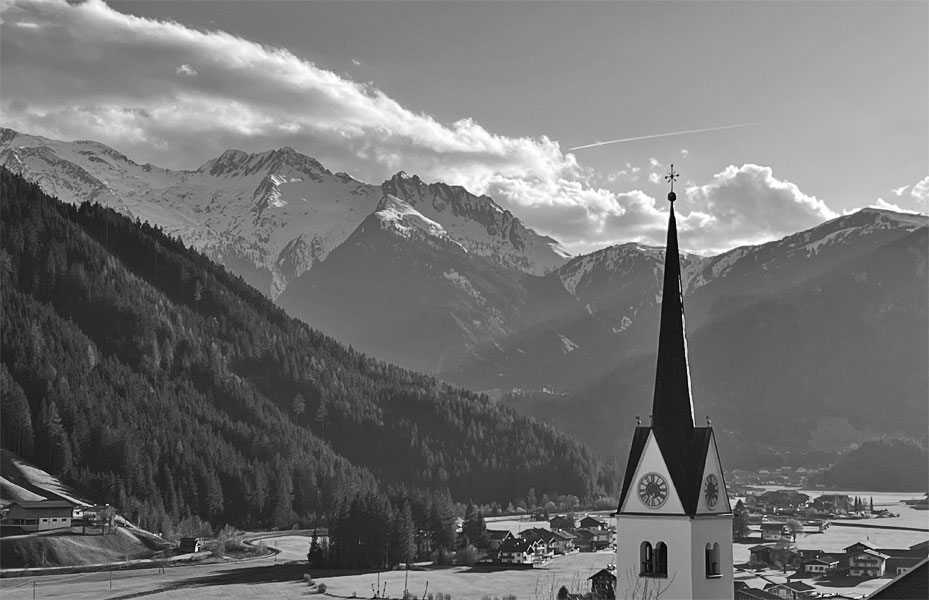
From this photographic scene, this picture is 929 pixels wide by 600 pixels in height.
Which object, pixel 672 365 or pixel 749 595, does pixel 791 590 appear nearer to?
pixel 749 595

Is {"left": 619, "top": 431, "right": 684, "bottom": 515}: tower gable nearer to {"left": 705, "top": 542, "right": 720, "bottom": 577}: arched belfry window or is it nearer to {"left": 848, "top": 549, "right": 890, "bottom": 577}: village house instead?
{"left": 705, "top": 542, "right": 720, "bottom": 577}: arched belfry window

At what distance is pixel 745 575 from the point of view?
16788 cm

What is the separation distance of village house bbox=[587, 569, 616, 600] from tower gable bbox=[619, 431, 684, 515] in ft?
166

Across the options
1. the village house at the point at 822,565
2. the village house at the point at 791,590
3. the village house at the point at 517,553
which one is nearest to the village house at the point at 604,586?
the village house at the point at 791,590

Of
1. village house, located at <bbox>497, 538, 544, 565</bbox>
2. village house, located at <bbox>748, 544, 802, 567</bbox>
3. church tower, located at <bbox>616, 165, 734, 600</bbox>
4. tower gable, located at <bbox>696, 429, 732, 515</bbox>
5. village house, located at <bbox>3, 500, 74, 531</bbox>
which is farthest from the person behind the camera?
village house, located at <bbox>497, 538, 544, 565</bbox>

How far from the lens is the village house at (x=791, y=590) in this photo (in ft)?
461

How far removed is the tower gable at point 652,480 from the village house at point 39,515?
5787 inches

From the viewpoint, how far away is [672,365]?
2206 inches

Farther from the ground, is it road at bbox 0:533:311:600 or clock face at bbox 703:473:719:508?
clock face at bbox 703:473:719:508

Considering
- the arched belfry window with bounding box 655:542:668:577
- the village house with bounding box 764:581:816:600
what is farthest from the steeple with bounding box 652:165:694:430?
the village house with bounding box 764:581:816:600

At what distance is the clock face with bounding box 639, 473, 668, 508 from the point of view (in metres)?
55.1

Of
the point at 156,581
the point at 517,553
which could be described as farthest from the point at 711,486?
the point at 517,553

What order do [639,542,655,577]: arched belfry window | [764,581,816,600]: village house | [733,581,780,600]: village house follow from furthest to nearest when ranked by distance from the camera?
1. [764,581,816,600]: village house
2. [733,581,780,600]: village house
3. [639,542,655,577]: arched belfry window

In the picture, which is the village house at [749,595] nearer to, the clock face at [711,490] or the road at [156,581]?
the clock face at [711,490]
